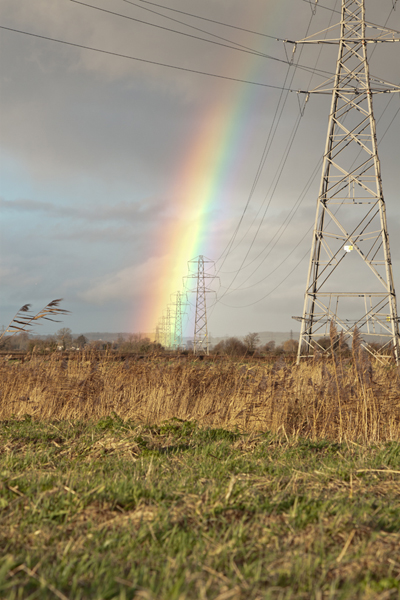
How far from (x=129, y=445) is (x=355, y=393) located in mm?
3415

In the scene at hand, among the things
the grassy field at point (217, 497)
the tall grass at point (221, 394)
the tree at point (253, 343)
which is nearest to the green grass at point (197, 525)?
the grassy field at point (217, 497)

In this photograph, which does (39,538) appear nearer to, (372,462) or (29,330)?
(372,462)

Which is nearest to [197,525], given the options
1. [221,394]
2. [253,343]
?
[221,394]

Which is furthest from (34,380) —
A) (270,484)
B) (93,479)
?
(270,484)

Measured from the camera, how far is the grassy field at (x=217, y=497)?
7.10ft

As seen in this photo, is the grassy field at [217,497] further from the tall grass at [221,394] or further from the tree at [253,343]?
the tree at [253,343]

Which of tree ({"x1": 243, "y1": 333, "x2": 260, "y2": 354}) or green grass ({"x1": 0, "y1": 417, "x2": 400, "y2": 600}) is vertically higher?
tree ({"x1": 243, "y1": 333, "x2": 260, "y2": 354})

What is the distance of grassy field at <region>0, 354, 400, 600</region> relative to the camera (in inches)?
85.2

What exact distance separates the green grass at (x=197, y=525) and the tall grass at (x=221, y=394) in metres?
1.48

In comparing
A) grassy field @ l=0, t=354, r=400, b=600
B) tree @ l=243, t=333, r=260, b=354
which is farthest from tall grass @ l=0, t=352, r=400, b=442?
tree @ l=243, t=333, r=260, b=354

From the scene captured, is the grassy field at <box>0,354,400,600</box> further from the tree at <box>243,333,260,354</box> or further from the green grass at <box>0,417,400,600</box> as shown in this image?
the tree at <box>243,333,260,354</box>

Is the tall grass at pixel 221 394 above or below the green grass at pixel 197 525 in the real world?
above

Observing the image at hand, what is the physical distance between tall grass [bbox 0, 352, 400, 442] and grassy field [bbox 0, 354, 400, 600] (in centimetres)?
4

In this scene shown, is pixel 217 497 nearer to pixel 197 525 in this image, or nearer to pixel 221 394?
pixel 197 525
